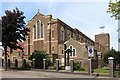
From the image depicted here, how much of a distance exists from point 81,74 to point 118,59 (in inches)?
467

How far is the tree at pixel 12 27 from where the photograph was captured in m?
23.0

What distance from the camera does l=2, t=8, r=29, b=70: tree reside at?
23.0 meters

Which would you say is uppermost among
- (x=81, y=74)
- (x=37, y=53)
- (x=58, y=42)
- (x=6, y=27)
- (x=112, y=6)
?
(x=112, y=6)

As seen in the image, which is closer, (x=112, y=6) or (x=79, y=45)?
(x=112, y=6)

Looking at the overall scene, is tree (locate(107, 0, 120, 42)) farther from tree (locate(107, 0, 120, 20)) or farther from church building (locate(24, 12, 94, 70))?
church building (locate(24, 12, 94, 70))

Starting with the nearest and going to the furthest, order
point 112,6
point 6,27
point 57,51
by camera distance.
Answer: point 112,6 < point 6,27 < point 57,51

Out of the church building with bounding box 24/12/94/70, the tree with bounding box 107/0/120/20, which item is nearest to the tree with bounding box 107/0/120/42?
the tree with bounding box 107/0/120/20

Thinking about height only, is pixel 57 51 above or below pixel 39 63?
above

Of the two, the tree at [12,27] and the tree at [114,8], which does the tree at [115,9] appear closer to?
the tree at [114,8]

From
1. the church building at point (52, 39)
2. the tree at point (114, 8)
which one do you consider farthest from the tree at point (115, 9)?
the church building at point (52, 39)

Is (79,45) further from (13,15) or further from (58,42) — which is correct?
(13,15)

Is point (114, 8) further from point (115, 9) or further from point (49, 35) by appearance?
point (49, 35)

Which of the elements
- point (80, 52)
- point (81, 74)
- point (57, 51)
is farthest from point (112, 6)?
point (57, 51)

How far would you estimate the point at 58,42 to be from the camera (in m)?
33.5
